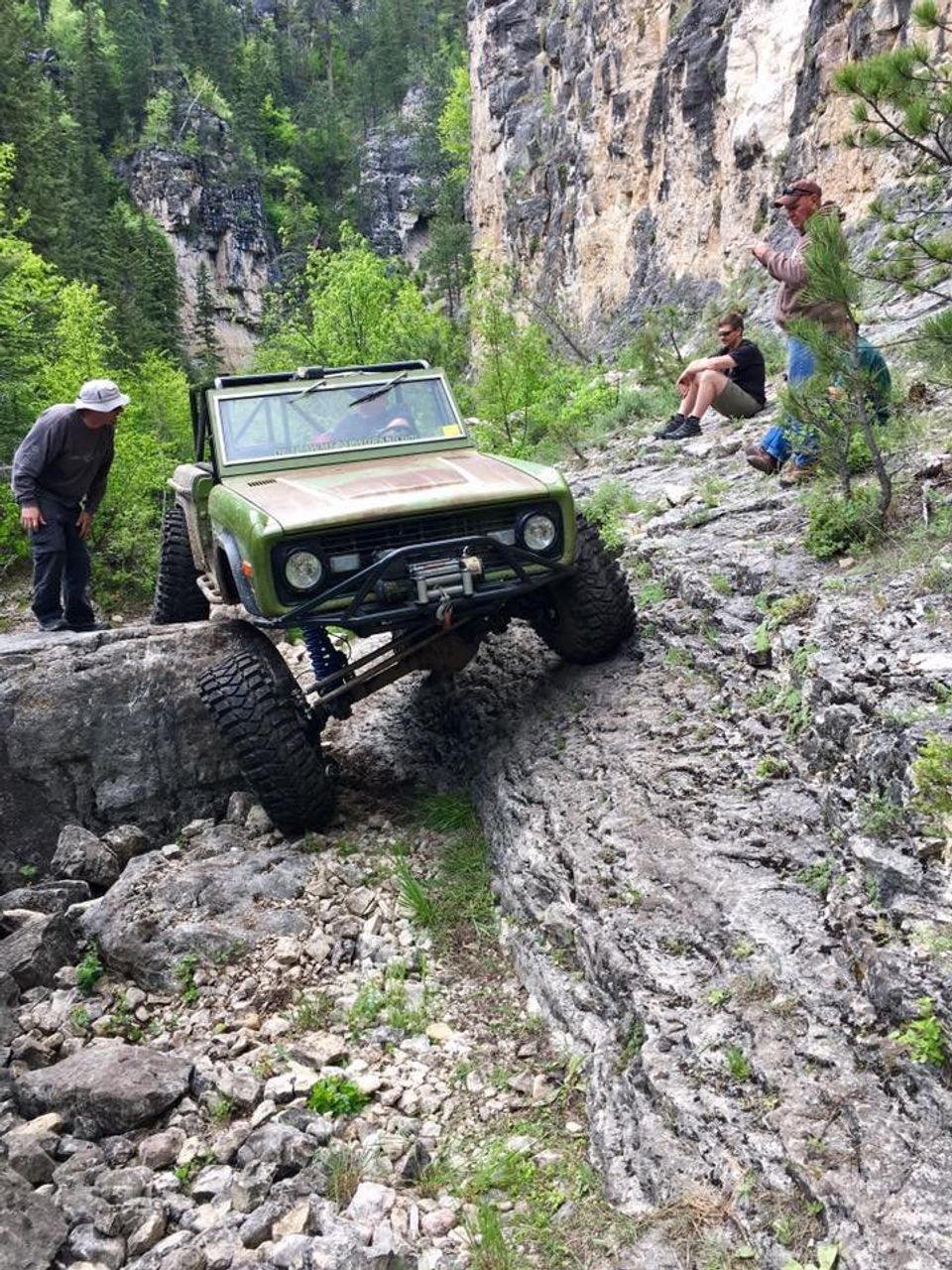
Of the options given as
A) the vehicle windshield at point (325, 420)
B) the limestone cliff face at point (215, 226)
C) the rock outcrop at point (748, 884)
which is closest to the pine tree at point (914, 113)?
the rock outcrop at point (748, 884)

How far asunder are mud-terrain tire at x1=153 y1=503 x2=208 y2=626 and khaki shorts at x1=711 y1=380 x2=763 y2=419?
4811 mm

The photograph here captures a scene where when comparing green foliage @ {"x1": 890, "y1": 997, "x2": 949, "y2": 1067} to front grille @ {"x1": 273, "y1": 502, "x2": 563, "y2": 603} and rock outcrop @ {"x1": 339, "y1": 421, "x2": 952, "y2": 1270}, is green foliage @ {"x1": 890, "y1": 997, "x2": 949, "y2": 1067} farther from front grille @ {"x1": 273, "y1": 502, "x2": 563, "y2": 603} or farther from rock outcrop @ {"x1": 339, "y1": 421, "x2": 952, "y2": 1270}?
front grille @ {"x1": 273, "y1": 502, "x2": 563, "y2": 603}

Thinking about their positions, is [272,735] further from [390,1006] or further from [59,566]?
[59,566]

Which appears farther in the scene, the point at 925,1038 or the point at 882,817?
the point at 882,817

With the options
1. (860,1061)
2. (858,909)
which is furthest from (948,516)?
(860,1061)

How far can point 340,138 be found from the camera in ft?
263

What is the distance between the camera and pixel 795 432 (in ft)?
18.2

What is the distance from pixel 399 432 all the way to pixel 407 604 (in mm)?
1744

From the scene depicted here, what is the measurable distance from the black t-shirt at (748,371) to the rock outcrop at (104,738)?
214 inches

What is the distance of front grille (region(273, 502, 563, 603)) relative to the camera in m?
4.48

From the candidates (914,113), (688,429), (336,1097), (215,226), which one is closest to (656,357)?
(688,429)

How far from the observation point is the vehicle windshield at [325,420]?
577 centimetres

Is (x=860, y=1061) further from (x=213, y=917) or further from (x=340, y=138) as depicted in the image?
(x=340, y=138)

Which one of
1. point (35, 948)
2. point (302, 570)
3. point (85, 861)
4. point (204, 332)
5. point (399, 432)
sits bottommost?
point (204, 332)
